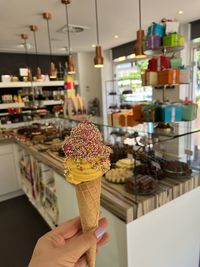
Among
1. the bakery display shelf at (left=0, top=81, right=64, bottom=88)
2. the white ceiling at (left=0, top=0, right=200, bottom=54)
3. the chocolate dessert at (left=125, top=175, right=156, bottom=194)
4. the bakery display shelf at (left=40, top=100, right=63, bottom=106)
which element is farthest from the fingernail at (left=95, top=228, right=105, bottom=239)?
the bakery display shelf at (left=0, top=81, right=64, bottom=88)

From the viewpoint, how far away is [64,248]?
0.71m

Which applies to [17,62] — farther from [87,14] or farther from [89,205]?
[89,205]

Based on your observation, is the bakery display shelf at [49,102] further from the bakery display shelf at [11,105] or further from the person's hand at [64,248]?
the person's hand at [64,248]

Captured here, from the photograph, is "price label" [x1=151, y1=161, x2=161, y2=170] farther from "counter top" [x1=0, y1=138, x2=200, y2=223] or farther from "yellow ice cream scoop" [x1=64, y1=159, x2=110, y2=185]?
"yellow ice cream scoop" [x1=64, y1=159, x2=110, y2=185]

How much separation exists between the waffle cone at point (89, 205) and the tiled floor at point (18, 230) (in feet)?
5.99

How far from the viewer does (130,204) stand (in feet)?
4.07

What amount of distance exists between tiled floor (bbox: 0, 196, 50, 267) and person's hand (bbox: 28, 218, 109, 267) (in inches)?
70.2

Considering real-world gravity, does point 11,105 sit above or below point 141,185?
above

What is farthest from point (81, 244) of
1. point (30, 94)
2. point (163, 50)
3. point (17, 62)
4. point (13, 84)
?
point (17, 62)

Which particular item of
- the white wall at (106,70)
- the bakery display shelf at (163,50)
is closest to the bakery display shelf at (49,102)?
the white wall at (106,70)

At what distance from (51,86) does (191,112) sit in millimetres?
5476

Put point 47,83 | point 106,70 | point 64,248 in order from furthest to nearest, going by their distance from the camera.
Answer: point 106,70, point 47,83, point 64,248

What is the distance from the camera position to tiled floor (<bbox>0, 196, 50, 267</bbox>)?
226cm

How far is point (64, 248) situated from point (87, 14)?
3.54 meters
